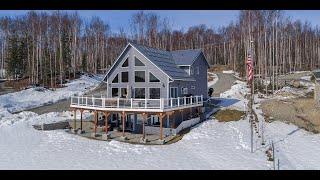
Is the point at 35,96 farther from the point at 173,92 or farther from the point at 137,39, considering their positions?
the point at 137,39

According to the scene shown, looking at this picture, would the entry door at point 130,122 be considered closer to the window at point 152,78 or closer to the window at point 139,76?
the window at point 139,76

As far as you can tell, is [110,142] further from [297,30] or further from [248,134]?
[297,30]

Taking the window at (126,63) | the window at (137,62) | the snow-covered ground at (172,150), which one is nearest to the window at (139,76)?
the window at (137,62)

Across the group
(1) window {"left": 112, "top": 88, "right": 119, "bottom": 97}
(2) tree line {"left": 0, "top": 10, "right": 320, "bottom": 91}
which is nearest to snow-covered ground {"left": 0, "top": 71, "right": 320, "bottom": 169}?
(1) window {"left": 112, "top": 88, "right": 119, "bottom": 97}

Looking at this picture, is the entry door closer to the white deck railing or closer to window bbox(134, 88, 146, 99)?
window bbox(134, 88, 146, 99)

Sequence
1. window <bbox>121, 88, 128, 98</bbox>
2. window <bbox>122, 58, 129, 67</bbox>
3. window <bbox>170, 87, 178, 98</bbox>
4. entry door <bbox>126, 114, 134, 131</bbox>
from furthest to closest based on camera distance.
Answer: window <bbox>121, 88, 128, 98</bbox> < window <bbox>122, 58, 129, 67</bbox> < entry door <bbox>126, 114, 134, 131</bbox> < window <bbox>170, 87, 178, 98</bbox>
